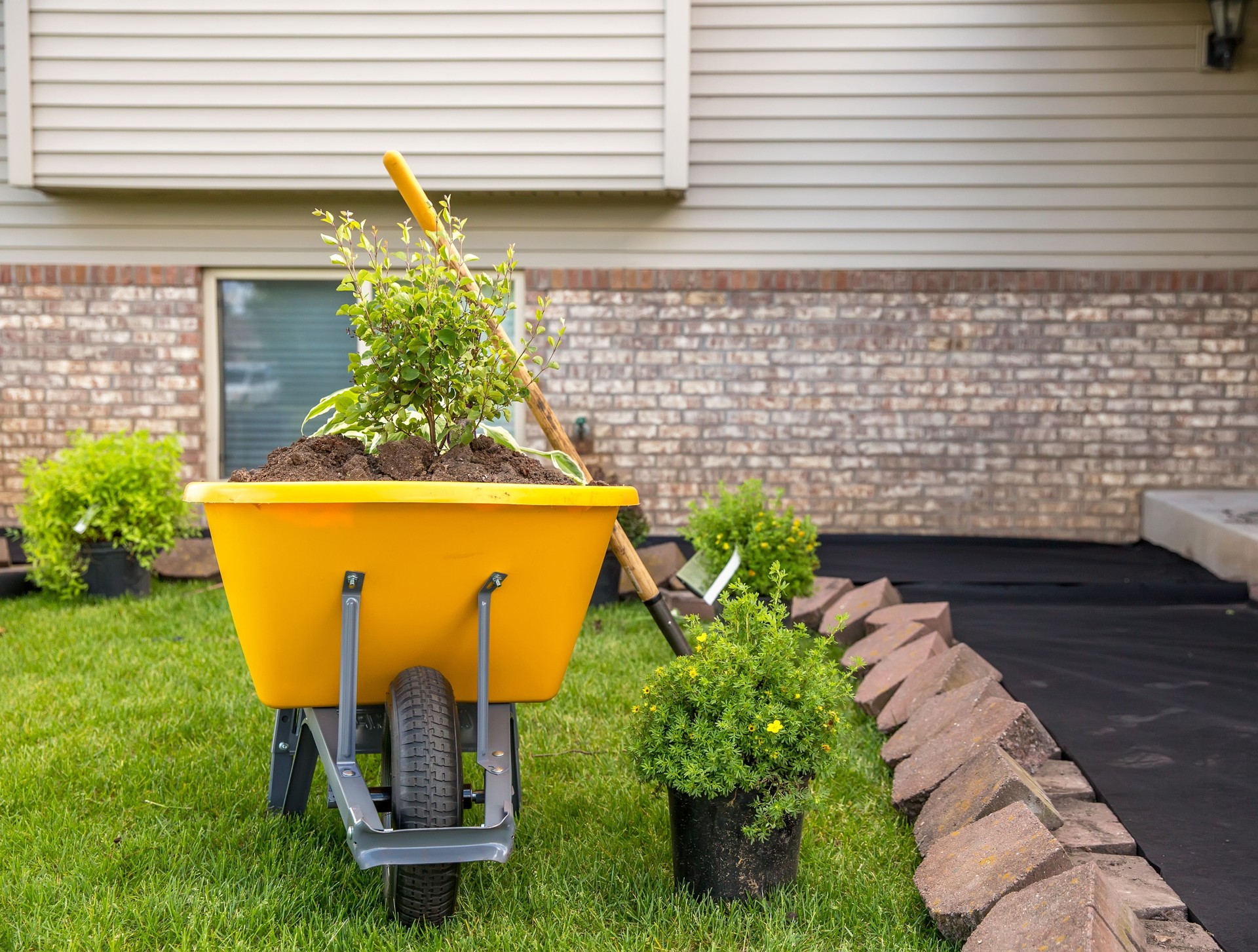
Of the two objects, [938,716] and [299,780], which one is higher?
[938,716]

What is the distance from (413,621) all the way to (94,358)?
482cm

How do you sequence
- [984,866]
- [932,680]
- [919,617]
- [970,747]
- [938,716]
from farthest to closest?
[919,617] < [932,680] < [938,716] < [970,747] < [984,866]

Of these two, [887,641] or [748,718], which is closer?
[748,718]

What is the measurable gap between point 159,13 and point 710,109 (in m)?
2.95

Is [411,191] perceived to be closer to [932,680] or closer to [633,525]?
[932,680]

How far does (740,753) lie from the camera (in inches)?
73.0

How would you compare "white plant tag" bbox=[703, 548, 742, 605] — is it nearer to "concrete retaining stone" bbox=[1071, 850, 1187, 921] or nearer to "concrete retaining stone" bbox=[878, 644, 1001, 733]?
"concrete retaining stone" bbox=[878, 644, 1001, 733]

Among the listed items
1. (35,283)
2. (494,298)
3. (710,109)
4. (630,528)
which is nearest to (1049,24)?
(710,109)

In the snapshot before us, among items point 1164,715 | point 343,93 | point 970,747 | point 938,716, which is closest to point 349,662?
point 970,747

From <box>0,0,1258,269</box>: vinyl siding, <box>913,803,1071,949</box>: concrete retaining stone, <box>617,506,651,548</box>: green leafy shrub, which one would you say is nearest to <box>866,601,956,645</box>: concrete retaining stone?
<box>617,506,651,548</box>: green leafy shrub

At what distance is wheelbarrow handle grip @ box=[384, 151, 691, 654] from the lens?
214cm

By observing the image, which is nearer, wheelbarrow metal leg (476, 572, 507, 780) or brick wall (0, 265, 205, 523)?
Answer: wheelbarrow metal leg (476, 572, 507, 780)

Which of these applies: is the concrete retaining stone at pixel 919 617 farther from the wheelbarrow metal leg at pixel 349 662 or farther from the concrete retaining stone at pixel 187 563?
the concrete retaining stone at pixel 187 563

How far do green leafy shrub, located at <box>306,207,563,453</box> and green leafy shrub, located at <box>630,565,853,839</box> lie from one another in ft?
2.13
